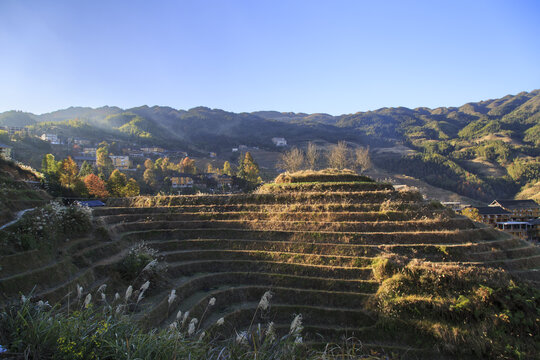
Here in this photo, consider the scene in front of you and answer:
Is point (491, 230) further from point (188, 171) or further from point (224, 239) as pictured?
point (188, 171)

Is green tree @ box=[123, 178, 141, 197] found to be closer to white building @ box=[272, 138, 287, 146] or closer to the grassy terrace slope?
the grassy terrace slope

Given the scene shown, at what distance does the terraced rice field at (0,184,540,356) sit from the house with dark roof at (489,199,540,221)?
44.2 metres

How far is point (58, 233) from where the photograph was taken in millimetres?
15406

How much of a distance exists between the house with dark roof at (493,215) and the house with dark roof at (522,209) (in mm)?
2681

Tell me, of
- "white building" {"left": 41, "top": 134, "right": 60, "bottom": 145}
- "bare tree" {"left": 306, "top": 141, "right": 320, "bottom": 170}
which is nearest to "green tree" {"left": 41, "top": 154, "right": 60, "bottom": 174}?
"bare tree" {"left": 306, "top": 141, "right": 320, "bottom": 170}

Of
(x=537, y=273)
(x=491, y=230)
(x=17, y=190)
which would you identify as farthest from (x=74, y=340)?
(x=491, y=230)

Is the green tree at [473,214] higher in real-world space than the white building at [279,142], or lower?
lower

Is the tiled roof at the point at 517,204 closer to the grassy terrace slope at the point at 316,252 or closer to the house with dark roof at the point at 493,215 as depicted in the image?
the house with dark roof at the point at 493,215

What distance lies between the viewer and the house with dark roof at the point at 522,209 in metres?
54.0

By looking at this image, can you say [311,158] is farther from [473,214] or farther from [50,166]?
[50,166]

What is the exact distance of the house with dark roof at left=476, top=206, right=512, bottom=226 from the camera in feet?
164

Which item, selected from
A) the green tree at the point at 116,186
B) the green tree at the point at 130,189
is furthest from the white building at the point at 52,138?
the green tree at the point at 116,186

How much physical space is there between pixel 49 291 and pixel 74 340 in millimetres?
7720

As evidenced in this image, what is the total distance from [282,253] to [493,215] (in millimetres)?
47756
